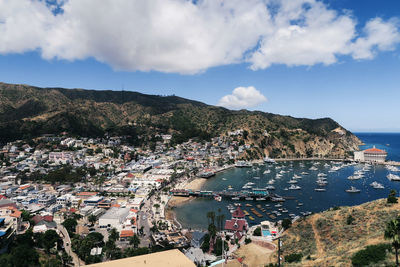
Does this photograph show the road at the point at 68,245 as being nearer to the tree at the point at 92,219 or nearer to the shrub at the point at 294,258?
the tree at the point at 92,219

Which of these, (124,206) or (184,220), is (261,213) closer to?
(184,220)

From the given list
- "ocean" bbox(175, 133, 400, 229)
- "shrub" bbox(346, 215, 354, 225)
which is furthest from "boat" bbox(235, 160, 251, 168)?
"shrub" bbox(346, 215, 354, 225)

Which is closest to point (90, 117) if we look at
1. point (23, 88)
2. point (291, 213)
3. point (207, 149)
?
point (23, 88)

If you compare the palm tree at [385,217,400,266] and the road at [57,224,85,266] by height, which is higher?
the palm tree at [385,217,400,266]

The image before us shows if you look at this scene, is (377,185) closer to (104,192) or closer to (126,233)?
(126,233)

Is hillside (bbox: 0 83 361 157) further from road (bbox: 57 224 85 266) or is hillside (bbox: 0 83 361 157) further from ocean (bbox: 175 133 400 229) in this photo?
road (bbox: 57 224 85 266)

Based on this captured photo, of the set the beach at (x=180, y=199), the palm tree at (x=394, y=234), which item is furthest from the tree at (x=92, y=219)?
the palm tree at (x=394, y=234)

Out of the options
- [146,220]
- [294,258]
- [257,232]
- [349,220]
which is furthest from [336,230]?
[146,220]
